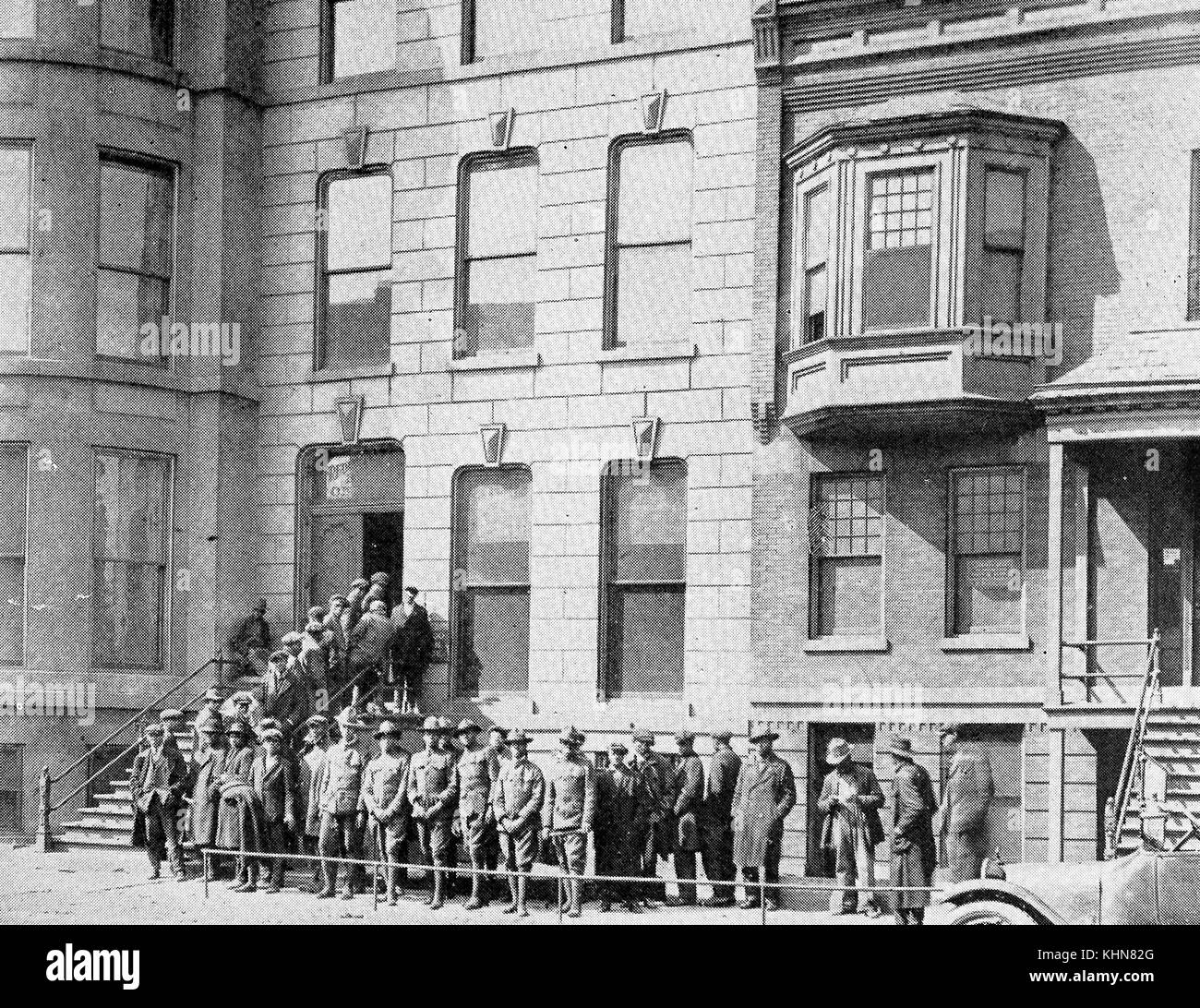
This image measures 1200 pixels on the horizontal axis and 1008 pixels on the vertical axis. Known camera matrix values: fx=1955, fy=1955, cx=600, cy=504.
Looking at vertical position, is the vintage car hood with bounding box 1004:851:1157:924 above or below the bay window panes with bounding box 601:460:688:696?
below

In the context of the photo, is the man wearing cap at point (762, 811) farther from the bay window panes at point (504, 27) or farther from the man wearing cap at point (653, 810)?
the bay window panes at point (504, 27)

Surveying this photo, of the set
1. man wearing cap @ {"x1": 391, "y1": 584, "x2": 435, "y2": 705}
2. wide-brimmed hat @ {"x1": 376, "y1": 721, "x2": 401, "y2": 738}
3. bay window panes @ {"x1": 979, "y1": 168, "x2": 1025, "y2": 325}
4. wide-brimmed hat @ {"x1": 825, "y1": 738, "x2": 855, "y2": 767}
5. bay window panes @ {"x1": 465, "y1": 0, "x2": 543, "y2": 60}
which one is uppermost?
bay window panes @ {"x1": 465, "y1": 0, "x2": 543, "y2": 60}

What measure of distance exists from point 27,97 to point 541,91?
23.9ft

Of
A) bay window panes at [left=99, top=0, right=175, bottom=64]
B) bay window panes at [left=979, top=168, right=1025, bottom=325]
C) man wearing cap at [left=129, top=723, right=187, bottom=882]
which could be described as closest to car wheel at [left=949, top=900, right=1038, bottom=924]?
bay window panes at [left=979, top=168, right=1025, bottom=325]

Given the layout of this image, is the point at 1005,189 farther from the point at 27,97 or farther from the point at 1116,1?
the point at 27,97

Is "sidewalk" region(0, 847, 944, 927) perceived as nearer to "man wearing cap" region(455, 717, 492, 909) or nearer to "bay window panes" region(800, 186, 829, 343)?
"man wearing cap" region(455, 717, 492, 909)

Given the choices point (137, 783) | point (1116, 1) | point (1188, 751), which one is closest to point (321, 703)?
point (137, 783)

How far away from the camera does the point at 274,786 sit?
22453mm

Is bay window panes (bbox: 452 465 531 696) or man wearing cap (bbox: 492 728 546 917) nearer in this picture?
man wearing cap (bbox: 492 728 546 917)

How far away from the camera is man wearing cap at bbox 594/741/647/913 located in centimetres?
2102

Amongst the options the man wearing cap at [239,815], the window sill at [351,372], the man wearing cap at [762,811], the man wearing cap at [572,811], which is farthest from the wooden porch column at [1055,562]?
the window sill at [351,372]
